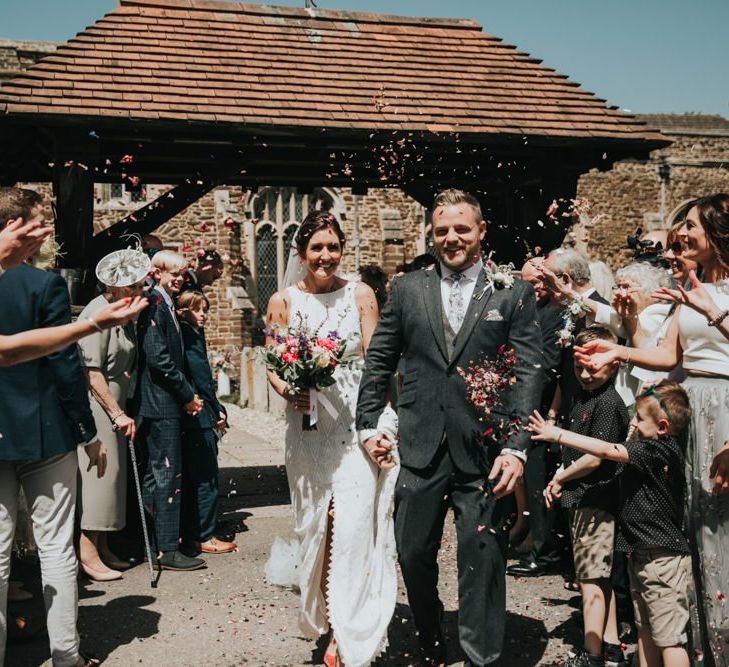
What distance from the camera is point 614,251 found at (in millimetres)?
29391

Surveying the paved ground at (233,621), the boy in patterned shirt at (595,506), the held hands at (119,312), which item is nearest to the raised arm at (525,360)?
the boy in patterned shirt at (595,506)

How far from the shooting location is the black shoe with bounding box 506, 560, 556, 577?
620 cm

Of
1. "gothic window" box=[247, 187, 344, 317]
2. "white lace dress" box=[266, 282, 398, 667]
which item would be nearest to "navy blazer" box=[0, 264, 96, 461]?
"white lace dress" box=[266, 282, 398, 667]

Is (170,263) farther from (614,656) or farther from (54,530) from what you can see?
(614,656)

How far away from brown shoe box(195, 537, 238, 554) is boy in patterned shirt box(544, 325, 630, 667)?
3183 millimetres

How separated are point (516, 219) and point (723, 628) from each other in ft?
21.6

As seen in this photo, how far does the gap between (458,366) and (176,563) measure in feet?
10.7

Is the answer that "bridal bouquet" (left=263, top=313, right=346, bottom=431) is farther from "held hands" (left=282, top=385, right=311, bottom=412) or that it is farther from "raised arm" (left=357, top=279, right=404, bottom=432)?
"raised arm" (left=357, top=279, right=404, bottom=432)

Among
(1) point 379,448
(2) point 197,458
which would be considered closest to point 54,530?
(1) point 379,448

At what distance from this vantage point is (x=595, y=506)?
4.54m

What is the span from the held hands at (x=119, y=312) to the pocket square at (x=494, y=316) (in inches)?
65.8

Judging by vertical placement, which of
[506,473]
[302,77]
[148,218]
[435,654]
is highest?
[302,77]

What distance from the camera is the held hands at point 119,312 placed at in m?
3.58

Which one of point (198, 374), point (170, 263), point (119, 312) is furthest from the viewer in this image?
point (198, 374)
